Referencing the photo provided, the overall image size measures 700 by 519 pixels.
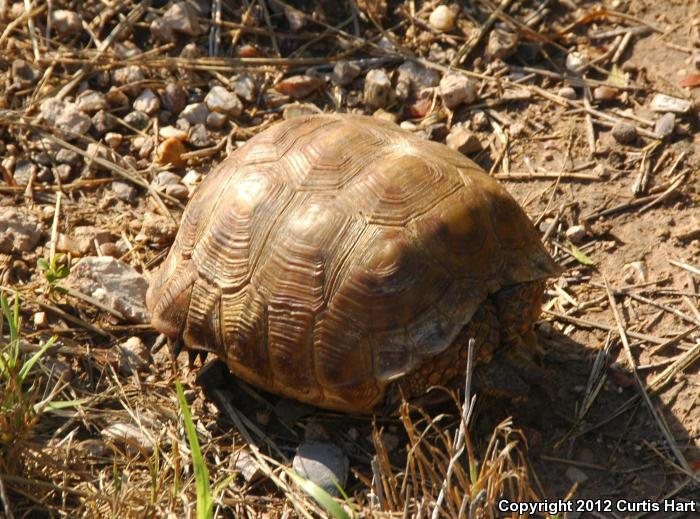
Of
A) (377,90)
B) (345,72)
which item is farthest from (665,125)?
(345,72)

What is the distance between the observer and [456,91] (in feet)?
16.3

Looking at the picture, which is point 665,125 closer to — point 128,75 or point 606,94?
point 606,94

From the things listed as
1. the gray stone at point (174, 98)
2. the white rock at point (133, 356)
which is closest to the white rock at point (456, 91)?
the gray stone at point (174, 98)

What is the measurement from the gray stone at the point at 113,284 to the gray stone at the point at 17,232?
0.35m

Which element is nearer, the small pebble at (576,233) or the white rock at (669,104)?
the small pebble at (576,233)

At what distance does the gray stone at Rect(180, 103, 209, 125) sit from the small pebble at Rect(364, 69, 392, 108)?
2.96 feet

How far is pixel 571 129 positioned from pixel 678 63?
737mm

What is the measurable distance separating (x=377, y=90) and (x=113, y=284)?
1.81 m

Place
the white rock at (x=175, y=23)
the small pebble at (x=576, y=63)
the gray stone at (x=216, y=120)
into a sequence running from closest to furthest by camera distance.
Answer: the gray stone at (x=216, y=120) < the small pebble at (x=576, y=63) < the white rock at (x=175, y=23)

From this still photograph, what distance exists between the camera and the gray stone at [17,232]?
446cm

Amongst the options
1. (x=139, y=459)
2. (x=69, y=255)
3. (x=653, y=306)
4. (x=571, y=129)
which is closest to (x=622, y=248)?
(x=653, y=306)

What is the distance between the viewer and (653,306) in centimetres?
405

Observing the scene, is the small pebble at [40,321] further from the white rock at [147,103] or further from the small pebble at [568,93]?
the small pebble at [568,93]

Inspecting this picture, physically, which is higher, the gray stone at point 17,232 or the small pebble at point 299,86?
the small pebble at point 299,86
